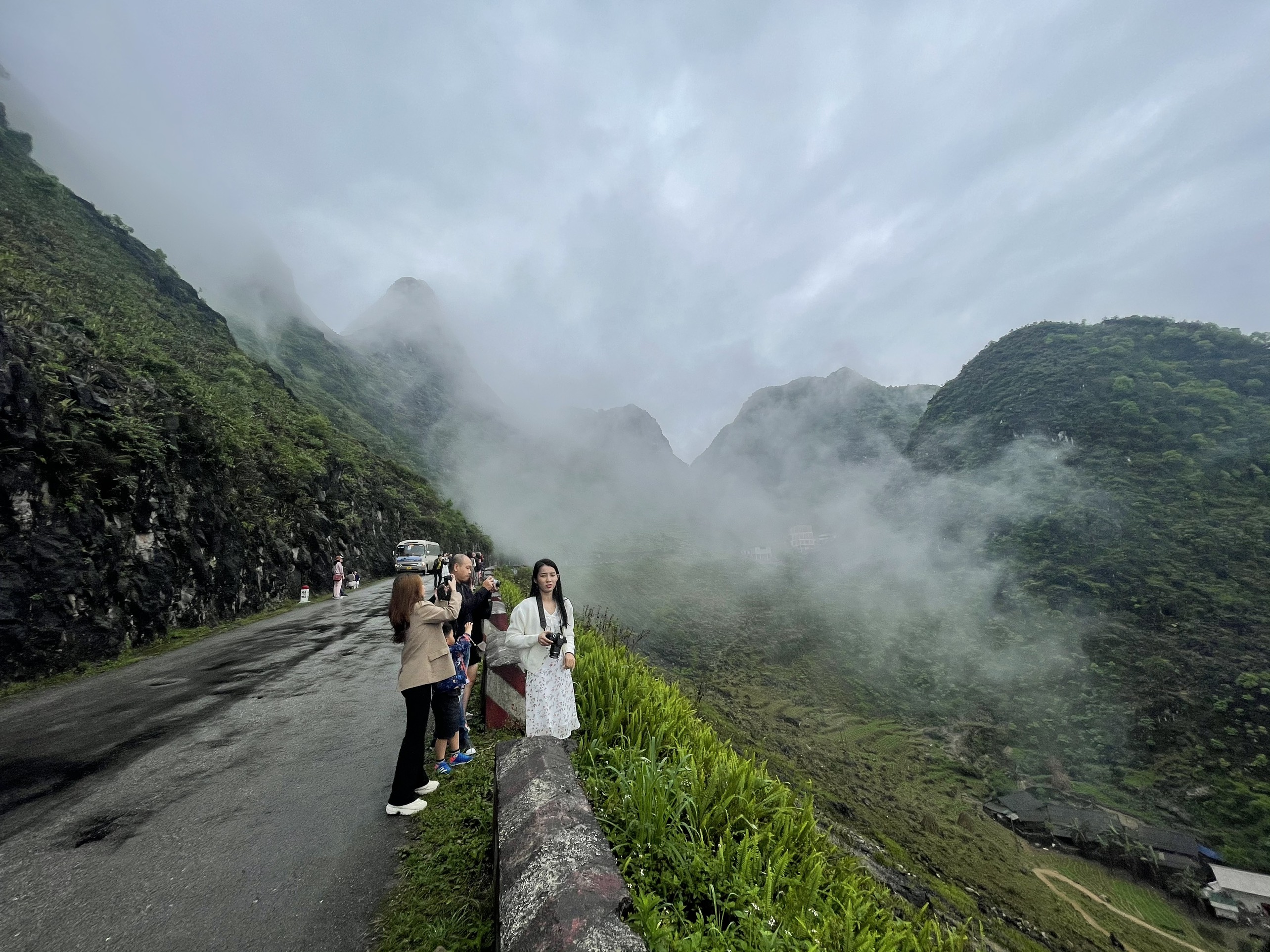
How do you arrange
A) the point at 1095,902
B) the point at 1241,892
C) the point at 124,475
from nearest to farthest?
the point at 124,475, the point at 1095,902, the point at 1241,892

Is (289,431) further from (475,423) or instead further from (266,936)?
(475,423)

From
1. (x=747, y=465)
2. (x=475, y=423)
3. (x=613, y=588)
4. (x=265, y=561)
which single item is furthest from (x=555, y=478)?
(x=265, y=561)

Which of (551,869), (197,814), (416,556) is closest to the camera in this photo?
(551,869)

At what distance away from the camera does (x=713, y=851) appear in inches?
135

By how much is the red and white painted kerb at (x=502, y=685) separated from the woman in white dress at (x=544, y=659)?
98 centimetres

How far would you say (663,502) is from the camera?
16662 cm

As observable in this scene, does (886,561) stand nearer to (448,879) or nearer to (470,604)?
(470,604)

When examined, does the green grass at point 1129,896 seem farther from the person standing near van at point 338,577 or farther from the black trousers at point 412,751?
the person standing near van at point 338,577

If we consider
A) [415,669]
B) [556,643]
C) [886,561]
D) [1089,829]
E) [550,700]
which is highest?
[556,643]

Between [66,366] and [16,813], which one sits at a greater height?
[66,366]

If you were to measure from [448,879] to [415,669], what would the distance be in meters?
1.67

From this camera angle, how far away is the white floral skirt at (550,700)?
429cm

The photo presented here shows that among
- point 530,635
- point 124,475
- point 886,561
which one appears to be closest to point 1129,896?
point 530,635

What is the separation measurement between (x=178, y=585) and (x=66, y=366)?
576cm
